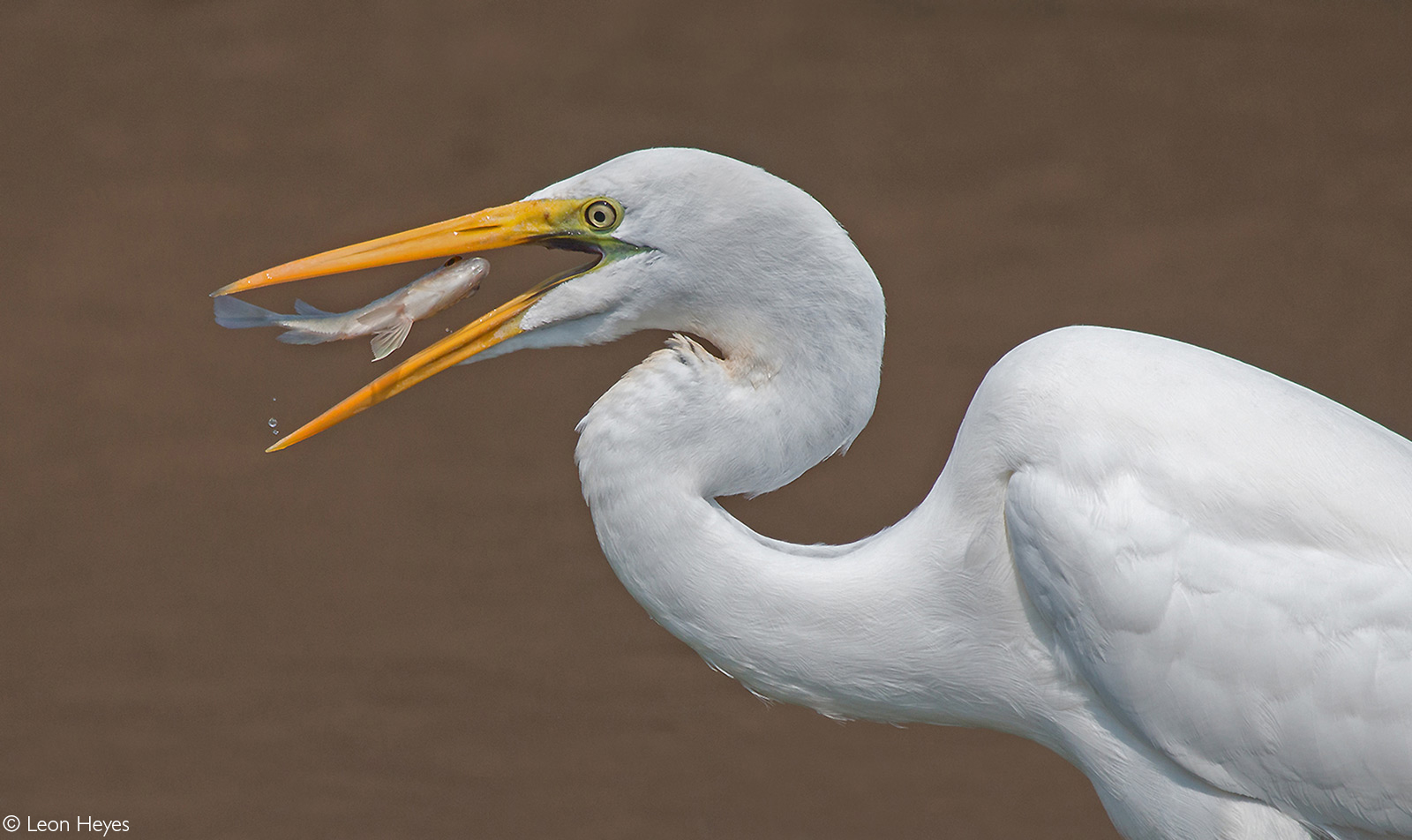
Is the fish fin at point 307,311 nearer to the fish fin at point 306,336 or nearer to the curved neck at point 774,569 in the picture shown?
the fish fin at point 306,336

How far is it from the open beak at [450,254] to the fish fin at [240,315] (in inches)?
0.6

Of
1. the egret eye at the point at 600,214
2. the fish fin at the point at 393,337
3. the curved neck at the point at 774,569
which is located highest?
the egret eye at the point at 600,214

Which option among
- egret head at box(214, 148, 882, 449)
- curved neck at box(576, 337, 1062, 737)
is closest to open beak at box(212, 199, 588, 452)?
egret head at box(214, 148, 882, 449)

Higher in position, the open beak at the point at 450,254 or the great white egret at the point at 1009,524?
the open beak at the point at 450,254

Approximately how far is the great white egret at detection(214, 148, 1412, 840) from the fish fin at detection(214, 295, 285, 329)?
0.03 metres

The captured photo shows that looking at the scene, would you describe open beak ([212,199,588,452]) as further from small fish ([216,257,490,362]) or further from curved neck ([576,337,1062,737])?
curved neck ([576,337,1062,737])

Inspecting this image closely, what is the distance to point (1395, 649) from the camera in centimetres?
136

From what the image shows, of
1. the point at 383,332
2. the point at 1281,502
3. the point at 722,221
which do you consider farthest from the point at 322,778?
the point at 1281,502

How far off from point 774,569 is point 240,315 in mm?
633

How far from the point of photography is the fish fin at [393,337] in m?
1.45

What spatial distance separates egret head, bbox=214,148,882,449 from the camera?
1409mm

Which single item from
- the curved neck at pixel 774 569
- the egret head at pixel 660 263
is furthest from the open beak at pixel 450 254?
the curved neck at pixel 774 569

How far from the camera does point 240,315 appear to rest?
144cm

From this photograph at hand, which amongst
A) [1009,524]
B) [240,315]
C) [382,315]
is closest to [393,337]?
[382,315]
